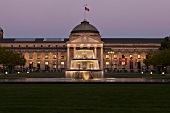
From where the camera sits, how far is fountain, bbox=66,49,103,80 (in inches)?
2252

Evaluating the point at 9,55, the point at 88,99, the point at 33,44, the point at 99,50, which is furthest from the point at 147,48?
the point at 88,99

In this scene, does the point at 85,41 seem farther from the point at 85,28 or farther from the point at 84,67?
the point at 84,67

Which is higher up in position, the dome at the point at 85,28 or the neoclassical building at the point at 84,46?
the dome at the point at 85,28

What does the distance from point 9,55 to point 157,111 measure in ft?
284

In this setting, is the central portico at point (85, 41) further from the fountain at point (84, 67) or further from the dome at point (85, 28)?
the fountain at point (84, 67)

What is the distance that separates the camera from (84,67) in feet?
206

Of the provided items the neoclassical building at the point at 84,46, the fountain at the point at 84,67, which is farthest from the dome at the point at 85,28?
the fountain at the point at 84,67

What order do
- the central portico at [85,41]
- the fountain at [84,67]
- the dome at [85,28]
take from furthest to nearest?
1. the dome at [85,28]
2. the central portico at [85,41]
3. the fountain at [84,67]

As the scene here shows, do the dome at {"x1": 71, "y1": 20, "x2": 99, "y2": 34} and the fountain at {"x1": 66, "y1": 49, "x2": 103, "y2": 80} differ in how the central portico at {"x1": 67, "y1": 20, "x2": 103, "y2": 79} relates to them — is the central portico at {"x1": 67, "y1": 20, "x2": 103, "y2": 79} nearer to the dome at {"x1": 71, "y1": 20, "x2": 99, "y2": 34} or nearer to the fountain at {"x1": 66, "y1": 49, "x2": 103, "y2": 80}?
the dome at {"x1": 71, "y1": 20, "x2": 99, "y2": 34}

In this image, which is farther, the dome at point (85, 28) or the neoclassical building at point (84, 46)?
the dome at point (85, 28)

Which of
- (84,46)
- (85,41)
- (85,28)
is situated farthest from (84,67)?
(85,28)

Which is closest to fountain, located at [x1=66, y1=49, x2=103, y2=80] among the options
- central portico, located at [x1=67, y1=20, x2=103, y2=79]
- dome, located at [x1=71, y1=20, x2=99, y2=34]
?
central portico, located at [x1=67, y1=20, x2=103, y2=79]

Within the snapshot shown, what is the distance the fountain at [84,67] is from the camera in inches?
2252

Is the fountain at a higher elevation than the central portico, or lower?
lower
